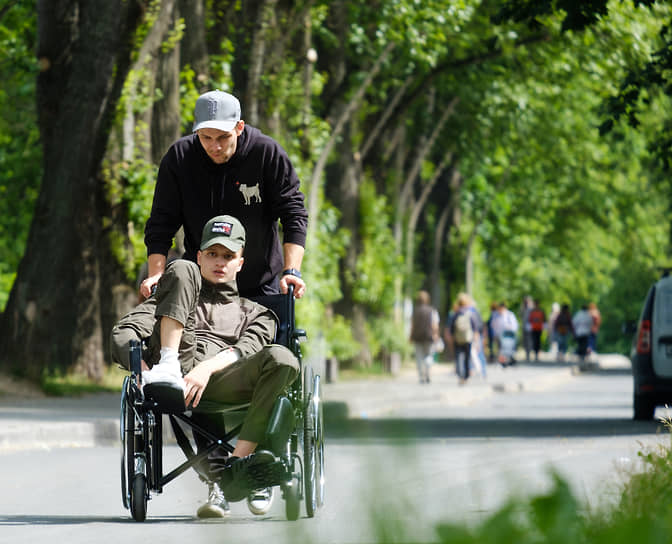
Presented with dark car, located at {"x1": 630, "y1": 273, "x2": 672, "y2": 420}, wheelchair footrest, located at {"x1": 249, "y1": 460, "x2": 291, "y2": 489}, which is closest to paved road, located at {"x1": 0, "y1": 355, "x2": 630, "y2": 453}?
wheelchair footrest, located at {"x1": 249, "y1": 460, "x2": 291, "y2": 489}

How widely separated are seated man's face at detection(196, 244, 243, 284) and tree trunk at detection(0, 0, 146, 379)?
455 inches

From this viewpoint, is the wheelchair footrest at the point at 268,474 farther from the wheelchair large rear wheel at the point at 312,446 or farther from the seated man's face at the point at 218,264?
the seated man's face at the point at 218,264

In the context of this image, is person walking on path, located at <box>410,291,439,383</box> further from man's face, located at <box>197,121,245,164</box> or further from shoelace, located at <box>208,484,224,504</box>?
man's face, located at <box>197,121,245,164</box>

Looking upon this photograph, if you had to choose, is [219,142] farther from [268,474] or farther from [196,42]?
[196,42]

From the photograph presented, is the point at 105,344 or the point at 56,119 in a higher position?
the point at 56,119

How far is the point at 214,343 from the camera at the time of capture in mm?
7227

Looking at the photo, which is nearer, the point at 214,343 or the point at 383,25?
the point at 214,343

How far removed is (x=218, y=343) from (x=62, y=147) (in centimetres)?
1196

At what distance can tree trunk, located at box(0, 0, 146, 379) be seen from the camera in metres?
18.5

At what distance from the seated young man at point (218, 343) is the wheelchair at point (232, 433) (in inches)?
3.1

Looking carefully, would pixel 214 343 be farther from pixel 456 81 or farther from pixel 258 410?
pixel 456 81

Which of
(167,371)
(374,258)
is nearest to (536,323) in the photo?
(374,258)

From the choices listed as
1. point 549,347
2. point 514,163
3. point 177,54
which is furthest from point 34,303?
point 549,347

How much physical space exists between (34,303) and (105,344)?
96.0 inches
